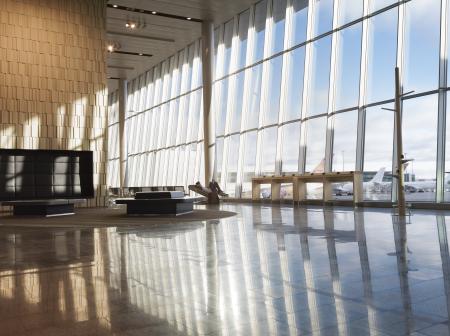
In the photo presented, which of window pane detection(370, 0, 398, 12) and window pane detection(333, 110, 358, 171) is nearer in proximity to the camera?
window pane detection(370, 0, 398, 12)

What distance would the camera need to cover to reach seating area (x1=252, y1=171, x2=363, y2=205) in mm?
10008

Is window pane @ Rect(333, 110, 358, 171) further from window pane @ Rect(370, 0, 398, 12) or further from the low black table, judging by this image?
the low black table

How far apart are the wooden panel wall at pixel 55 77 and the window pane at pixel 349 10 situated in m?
6.15

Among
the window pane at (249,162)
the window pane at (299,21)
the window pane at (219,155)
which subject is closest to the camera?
the window pane at (299,21)

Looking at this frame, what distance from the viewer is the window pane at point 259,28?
45.9 feet

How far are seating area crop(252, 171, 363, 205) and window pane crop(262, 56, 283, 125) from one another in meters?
1.86

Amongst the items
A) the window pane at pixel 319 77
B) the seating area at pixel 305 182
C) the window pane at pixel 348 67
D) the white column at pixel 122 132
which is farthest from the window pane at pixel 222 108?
the white column at pixel 122 132

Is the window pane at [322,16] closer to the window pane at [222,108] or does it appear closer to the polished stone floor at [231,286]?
the window pane at [222,108]

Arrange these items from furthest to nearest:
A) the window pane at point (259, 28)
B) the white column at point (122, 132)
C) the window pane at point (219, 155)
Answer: the white column at point (122, 132)
the window pane at point (219, 155)
the window pane at point (259, 28)

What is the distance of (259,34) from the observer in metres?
14.2

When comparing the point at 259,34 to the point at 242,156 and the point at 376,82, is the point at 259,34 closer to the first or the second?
the point at 242,156

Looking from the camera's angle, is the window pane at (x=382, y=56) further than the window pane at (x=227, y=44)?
No

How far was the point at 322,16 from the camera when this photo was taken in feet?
39.3

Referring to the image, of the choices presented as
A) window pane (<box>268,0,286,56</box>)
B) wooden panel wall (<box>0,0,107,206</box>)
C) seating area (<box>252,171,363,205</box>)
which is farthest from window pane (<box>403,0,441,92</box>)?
wooden panel wall (<box>0,0,107,206</box>)
